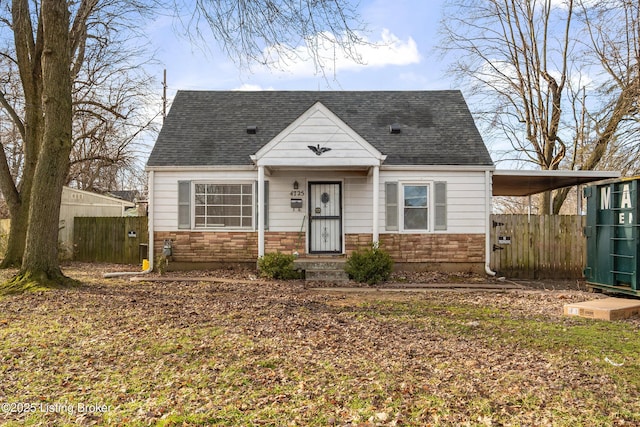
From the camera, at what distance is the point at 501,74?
19172 millimetres

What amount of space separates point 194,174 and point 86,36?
611 cm

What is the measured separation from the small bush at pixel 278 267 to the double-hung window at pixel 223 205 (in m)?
1.79

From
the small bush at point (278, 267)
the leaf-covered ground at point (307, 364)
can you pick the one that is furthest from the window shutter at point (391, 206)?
the leaf-covered ground at point (307, 364)

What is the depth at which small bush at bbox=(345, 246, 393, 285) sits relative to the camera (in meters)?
10.3

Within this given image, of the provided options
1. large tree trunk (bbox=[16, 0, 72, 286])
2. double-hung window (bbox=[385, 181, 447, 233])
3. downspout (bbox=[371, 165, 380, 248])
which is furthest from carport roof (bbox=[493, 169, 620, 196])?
large tree trunk (bbox=[16, 0, 72, 286])

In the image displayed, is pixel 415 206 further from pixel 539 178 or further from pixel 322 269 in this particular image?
pixel 539 178

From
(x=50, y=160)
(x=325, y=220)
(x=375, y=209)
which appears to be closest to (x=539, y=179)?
(x=375, y=209)

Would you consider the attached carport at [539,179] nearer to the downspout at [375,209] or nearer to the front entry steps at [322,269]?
the downspout at [375,209]

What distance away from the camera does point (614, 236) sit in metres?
8.55

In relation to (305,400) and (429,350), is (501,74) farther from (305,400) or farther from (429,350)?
(305,400)

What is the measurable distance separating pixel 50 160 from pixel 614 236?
10.8 metres

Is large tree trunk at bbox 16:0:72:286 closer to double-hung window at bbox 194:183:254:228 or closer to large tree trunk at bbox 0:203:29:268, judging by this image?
double-hung window at bbox 194:183:254:228

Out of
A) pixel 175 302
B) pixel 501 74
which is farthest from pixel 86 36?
pixel 501 74

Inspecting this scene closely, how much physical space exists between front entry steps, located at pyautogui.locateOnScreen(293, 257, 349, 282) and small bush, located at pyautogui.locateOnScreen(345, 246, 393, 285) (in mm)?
236
